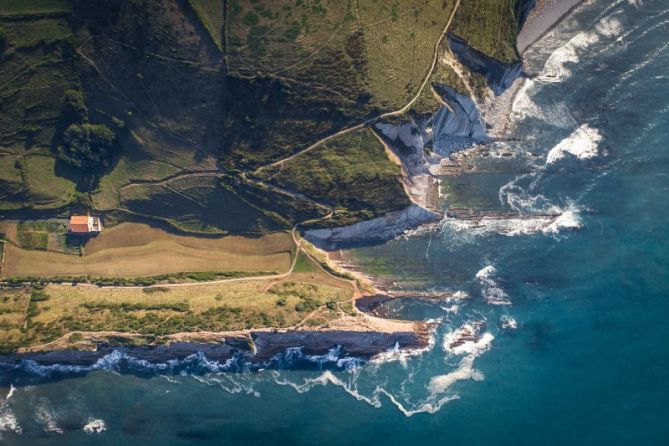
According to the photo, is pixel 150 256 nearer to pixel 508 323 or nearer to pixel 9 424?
pixel 9 424

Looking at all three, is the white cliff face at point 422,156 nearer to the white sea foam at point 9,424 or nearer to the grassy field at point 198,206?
the grassy field at point 198,206

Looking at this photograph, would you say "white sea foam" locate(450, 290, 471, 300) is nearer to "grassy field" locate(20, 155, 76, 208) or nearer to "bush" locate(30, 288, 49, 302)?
"grassy field" locate(20, 155, 76, 208)

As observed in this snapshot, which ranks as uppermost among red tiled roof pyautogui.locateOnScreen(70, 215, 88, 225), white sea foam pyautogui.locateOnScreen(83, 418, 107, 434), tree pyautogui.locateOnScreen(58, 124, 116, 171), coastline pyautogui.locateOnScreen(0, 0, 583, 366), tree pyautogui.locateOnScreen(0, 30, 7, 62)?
tree pyautogui.locateOnScreen(0, 30, 7, 62)

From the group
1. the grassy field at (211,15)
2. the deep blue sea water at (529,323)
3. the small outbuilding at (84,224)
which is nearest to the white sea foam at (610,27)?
the deep blue sea water at (529,323)

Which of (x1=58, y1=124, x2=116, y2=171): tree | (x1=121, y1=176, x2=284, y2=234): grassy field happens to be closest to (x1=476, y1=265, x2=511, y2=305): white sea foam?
(x1=121, y1=176, x2=284, y2=234): grassy field

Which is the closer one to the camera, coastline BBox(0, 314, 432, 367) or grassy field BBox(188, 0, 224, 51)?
grassy field BBox(188, 0, 224, 51)

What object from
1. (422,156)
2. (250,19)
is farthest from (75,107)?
(422,156)
